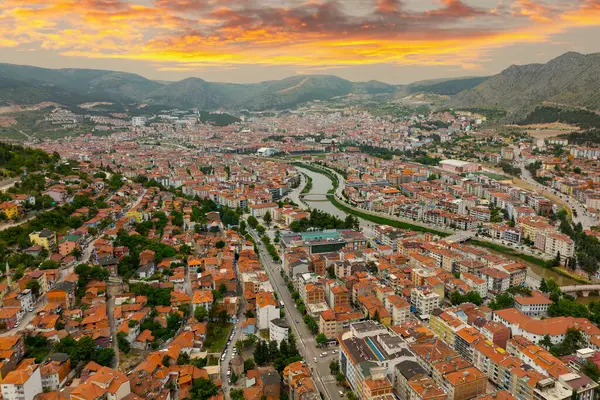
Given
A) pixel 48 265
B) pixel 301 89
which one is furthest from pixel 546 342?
pixel 301 89

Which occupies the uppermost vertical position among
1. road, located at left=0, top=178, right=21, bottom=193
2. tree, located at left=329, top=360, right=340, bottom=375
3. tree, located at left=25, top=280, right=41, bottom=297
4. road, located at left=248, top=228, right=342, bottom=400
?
road, located at left=0, top=178, right=21, bottom=193

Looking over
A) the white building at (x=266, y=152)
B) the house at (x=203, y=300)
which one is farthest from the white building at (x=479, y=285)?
the white building at (x=266, y=152)

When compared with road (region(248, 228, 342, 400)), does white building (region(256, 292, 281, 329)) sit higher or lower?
higher

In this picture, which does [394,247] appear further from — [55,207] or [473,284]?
[55,207]

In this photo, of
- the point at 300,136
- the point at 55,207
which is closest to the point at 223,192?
the point at 55,207

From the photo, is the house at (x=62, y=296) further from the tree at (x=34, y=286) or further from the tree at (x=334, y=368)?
the tree at (x=334, y=368)

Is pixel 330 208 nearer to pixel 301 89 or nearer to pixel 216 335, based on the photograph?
pixel 216 335

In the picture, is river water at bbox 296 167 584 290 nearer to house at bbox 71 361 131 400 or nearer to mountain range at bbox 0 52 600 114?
house at bbox 71 361 131 400

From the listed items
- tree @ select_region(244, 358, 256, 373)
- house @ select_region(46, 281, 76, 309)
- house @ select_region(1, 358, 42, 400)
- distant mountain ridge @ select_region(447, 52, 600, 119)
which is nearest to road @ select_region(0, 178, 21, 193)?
house @ select_region(46, 281, 76, 309)
